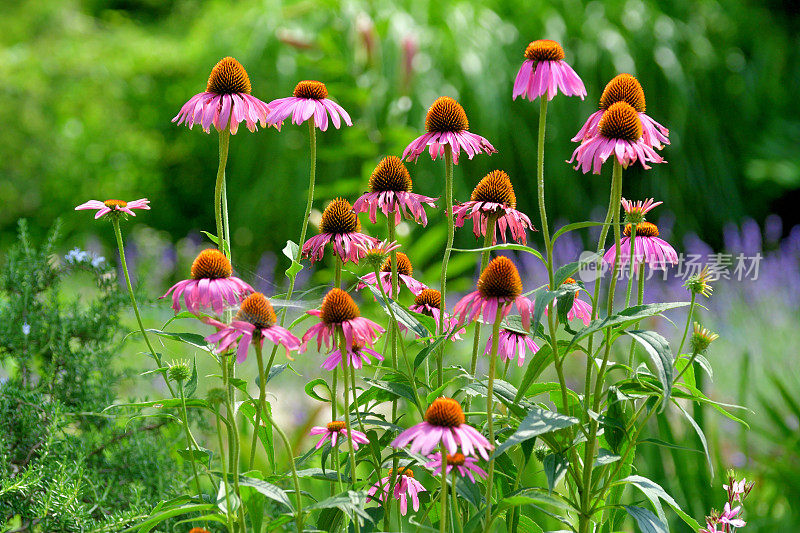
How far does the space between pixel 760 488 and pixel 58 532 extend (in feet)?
5.89

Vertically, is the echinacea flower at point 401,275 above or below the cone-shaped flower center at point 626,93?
below

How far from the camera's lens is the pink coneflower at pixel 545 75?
107 cm

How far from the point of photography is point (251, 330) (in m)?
0.87

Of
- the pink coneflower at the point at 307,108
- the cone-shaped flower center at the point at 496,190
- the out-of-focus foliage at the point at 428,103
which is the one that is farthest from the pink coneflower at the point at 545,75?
the out-of-focus foliage at the point at 428,103

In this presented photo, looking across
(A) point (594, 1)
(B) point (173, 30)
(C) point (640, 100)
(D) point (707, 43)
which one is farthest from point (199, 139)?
(C) point (640, 100)

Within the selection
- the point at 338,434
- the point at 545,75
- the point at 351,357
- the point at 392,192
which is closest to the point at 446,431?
the point at 351,357

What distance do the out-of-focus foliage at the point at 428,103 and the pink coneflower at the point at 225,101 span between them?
3142mm

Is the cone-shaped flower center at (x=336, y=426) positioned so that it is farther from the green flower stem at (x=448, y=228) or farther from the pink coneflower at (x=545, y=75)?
the pink coneflower at (x=545, y=75)

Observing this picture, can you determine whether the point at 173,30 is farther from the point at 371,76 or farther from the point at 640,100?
the point at 640,100

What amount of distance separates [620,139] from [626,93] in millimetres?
109

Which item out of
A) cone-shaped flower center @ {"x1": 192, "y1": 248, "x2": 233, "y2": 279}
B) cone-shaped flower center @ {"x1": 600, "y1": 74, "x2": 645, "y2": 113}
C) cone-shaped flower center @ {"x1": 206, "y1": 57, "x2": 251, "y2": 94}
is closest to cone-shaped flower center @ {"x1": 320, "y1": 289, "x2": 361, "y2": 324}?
cone-shaped flower center @ {"x1": 192, "y1": 248, "x2": 233, "y2": 279}

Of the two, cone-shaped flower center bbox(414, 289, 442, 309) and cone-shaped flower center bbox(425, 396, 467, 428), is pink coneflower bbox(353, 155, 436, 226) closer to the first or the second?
cone-shaped flower center bbox(414, 289, 442, 309)

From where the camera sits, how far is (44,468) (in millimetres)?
1250

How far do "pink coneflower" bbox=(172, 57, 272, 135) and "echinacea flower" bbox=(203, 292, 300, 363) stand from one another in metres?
0.29
